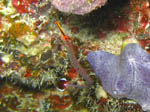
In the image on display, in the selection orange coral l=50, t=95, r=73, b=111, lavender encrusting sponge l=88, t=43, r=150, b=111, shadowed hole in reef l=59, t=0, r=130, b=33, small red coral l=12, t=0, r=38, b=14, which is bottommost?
orange coral l=50, t=95, r=73, b=111

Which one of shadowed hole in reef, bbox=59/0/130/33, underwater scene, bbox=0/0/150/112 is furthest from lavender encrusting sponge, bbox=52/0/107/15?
shadowed hole in reef, bbox=59/0/130/33

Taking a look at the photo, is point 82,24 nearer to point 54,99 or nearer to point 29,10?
point 29,10

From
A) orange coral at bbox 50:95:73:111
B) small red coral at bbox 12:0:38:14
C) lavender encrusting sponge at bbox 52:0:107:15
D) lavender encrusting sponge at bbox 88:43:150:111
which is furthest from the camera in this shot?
orange coral at bbox 50:95:73:111

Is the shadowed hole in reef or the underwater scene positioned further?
the shadowed hole in reef

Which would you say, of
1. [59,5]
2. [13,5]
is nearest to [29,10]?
[13,5]

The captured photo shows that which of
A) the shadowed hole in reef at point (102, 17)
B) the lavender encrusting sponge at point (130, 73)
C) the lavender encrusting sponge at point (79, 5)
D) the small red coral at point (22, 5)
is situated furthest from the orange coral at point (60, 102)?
the lavender encrusting sponge at point (79, 5)

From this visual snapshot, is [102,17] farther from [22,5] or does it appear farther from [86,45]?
[22,5]

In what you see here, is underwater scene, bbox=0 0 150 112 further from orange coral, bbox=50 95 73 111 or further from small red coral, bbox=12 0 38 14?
orange coral, bbox=50 95 73 111

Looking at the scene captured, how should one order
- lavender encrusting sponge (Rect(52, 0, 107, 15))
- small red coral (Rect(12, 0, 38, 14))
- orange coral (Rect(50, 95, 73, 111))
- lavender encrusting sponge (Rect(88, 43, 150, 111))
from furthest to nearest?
orange coral (Rect(50, 95, 73, 111)) < small red coral (Rect(12, 0, 38, 14)) < lavender encrusting sponge (Rect(88, 43, 150, 111)) < lavender encrusting sponge (Rect(52, 0, 107, 15))

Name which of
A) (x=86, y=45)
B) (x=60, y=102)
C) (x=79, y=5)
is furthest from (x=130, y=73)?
(x=60, y=102)
